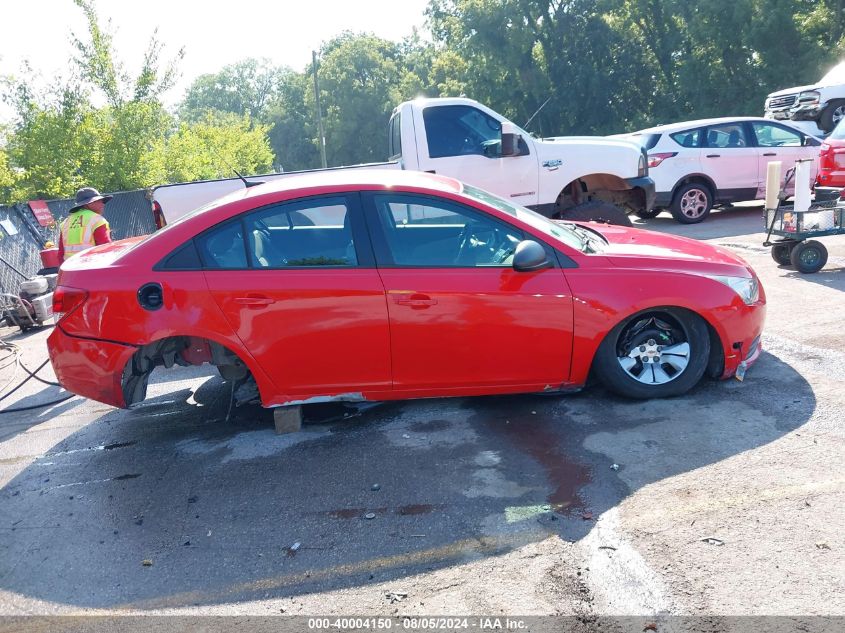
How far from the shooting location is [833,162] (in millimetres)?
10305

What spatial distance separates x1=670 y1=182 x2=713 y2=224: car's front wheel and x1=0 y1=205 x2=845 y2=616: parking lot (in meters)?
7.38

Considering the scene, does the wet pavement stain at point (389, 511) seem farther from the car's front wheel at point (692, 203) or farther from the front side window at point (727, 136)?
the front side window at point (727, 136)

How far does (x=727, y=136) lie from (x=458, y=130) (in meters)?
6.00

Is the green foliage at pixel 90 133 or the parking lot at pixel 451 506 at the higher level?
the green foliage at pixel 90 133

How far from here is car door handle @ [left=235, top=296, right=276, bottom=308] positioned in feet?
14.4

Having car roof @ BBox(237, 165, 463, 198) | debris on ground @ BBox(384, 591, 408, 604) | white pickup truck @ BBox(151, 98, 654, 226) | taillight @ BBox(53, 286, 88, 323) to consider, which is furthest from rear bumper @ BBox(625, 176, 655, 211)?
debris on ground @ BBox(384, 591, 408, 604)

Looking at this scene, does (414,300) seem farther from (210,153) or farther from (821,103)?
(210,153)

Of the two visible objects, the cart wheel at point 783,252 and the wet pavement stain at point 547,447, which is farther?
the cart wheel at point 783,252

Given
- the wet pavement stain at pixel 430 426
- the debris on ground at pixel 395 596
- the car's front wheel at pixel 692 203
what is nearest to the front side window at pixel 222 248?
the wet pavement stain at pixel 430 426

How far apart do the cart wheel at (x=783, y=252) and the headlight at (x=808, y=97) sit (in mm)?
A: 10219

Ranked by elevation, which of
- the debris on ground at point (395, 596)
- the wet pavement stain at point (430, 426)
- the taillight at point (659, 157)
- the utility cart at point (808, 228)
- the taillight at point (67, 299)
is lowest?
the debris on ground at point (395, 596)

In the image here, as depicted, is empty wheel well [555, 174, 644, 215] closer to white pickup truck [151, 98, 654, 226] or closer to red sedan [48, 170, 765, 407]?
white pickup truck [151, 98, 654, 226]

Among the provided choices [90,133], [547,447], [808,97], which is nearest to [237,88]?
[90,133]

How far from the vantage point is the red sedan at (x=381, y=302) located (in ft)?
14.5
